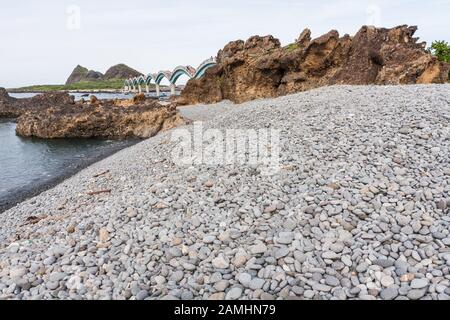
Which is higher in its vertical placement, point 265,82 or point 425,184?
point 265,82

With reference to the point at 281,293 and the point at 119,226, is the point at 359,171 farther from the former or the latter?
the point at 119,226

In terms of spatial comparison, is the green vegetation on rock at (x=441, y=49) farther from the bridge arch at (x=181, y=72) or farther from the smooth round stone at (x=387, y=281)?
the bridge arch at (x=181, y=72)

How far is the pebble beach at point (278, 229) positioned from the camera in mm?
4750

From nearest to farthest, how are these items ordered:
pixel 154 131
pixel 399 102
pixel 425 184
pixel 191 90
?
pixel 425 184 → pixel 399 102 → pixel 154 131 → pixel 191 90

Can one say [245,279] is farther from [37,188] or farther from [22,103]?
[22,103]

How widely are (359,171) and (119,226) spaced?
16.7ft

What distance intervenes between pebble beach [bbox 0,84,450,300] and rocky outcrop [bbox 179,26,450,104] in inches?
421

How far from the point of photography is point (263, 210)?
20.9 feet

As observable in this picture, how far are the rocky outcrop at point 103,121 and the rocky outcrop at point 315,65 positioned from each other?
894cm

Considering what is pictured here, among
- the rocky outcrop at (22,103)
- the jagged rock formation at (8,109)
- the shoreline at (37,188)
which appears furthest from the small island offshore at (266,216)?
the jagged rock formation at (8,109)

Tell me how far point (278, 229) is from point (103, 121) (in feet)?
85.0

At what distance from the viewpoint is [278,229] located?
5801mm

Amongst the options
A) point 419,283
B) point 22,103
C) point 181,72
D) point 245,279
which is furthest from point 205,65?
point 419,283

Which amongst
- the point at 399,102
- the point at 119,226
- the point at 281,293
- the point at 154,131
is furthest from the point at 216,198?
the point at 154,131
